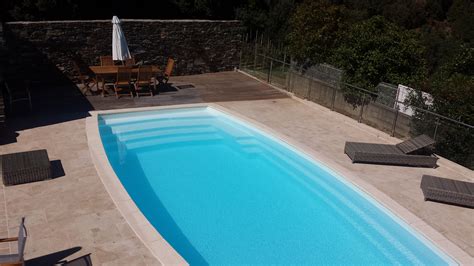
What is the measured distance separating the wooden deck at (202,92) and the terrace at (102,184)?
0.04 metres

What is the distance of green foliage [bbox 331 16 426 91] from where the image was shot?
47.5ft

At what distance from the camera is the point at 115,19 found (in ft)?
47.6

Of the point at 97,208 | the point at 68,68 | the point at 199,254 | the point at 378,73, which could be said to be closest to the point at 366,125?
the point at 378,73

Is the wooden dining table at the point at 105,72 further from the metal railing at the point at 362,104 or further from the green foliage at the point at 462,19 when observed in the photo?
the green foliage at the point at 462,19

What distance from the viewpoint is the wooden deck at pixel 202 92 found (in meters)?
13.8

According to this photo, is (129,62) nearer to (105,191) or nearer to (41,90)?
(41,90)

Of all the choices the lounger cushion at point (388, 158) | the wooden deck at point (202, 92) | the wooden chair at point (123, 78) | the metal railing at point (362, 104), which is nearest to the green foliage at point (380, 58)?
the metal railing at point (362, 104)

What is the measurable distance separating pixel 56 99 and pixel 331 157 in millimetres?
8729

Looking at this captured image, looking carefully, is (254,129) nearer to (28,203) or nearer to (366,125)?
(366,125)

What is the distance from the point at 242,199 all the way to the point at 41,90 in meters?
9.05

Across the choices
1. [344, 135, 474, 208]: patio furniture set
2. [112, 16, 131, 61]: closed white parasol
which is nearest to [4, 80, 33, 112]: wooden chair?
[112, 16, 131, 61]: closed white parasol

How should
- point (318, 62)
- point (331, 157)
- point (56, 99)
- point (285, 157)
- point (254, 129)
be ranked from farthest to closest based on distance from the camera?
point (318, 62), point (56, 99), point (254, 129), point (285, 157), point (331, 157)

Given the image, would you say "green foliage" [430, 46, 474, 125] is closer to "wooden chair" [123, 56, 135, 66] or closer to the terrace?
the terrace

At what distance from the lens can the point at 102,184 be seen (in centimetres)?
834
